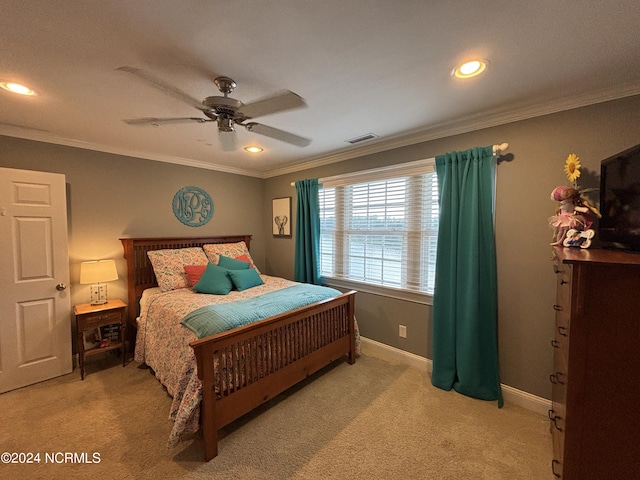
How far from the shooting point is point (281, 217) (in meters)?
4.09

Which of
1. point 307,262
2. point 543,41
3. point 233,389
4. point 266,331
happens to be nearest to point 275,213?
point 307,262

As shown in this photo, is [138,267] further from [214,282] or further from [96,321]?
[214,282]

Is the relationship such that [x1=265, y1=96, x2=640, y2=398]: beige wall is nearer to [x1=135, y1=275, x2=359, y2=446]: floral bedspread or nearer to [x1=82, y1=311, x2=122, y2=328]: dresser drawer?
[x1=135, y1=275, x2=359, y2=446]: floral bedspread

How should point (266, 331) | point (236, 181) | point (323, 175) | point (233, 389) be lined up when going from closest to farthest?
1. point (233, 389)
2. point (266, 331)
3. point (323, 175)
4. point (236, 181)

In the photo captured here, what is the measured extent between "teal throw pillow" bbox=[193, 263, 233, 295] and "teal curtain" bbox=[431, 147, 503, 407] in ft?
6.96

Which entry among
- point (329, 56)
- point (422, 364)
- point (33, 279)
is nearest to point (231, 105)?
point (329, 56)

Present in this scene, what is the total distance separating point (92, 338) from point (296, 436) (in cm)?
253

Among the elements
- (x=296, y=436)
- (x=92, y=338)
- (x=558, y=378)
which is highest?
(x=558, y=378)

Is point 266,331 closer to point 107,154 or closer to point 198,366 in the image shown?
point 198,366

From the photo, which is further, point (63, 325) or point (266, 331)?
point (63, 325)

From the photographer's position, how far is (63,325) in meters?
2.57

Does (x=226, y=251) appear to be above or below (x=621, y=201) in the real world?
below

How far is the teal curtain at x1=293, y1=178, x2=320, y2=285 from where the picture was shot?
3527 millimetres

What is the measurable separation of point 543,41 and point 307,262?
2.92 meters
